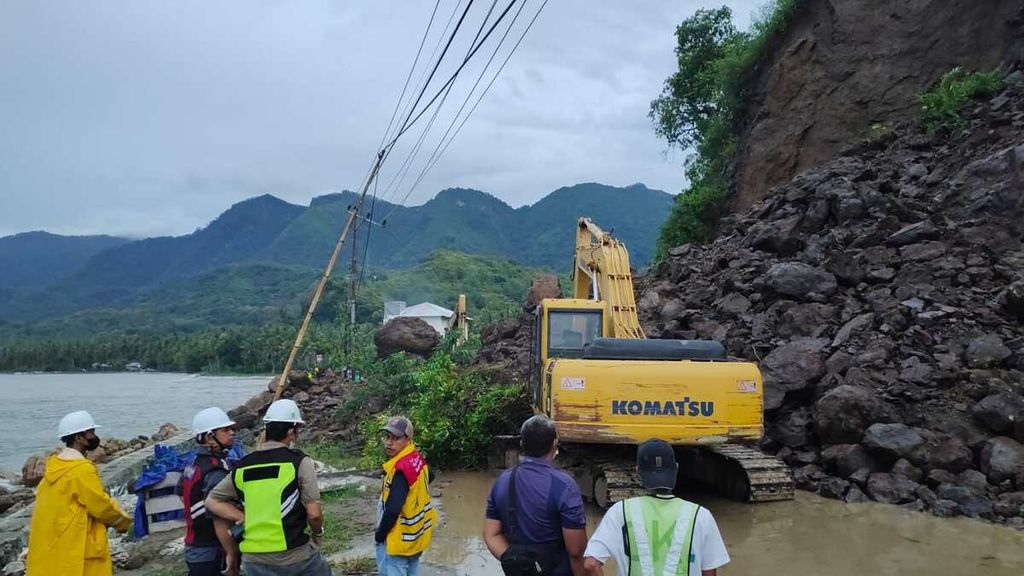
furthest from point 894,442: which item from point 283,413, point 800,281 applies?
point 283,413

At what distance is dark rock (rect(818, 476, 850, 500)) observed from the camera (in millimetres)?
8859

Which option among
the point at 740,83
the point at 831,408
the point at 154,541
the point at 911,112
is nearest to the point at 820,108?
the point at 911,112

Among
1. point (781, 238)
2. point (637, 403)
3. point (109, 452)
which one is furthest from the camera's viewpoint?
point (109, 452)

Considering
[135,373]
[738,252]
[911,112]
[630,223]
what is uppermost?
[630,223]

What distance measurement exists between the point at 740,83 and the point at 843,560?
746 inches

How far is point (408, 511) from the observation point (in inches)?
166

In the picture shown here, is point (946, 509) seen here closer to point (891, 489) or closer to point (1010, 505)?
point (1010, 505)

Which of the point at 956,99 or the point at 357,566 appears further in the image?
the point at 956,99

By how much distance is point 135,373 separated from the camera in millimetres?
74562

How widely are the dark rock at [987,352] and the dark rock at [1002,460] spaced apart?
1465mm

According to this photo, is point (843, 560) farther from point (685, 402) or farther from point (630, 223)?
point (630, 223)

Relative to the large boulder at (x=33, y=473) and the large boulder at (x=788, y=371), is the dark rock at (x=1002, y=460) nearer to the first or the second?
the large boulder at (x=788, y=371)

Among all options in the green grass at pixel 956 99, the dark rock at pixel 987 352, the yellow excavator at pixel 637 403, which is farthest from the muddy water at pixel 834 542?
the green grass at pixel 956 99

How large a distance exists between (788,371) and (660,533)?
27.5ft
